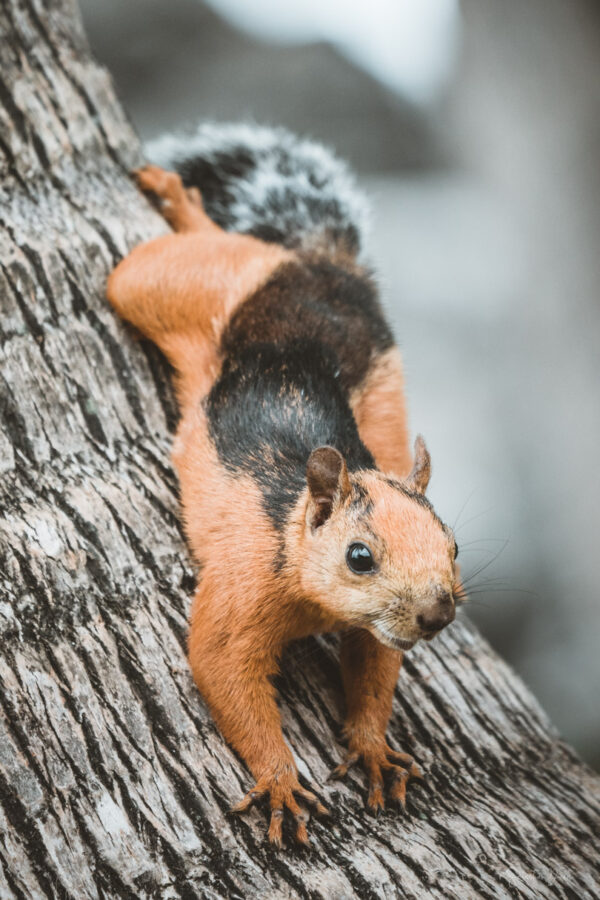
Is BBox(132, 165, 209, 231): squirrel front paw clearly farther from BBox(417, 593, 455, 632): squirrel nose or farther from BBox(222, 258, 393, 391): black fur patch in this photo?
BBox(417, 593, 455, 632): squirrel nose

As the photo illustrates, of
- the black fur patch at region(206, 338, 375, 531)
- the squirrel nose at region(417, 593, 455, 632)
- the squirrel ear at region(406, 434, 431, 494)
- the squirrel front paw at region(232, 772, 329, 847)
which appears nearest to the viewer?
the squirrel nose at region(417, 593, 455, 632)

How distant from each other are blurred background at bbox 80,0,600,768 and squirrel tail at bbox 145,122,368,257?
4.06 meters

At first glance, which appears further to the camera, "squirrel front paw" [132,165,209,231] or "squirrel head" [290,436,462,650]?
"squirrel front paw" [132,165,209,231]

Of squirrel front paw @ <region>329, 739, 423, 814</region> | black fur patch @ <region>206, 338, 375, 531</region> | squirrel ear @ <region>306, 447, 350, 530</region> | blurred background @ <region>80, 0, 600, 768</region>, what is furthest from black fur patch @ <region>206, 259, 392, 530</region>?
blurred background @ <region>80, 0, 600, 768</region>

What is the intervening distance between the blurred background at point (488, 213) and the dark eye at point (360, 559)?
6226 millimetres

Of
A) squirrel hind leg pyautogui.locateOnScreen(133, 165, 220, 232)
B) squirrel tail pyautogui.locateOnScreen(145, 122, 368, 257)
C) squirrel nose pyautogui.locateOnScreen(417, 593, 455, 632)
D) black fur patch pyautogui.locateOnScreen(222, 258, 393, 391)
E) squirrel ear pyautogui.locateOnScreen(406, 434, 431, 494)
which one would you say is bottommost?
squirrel nose pyautogui.locateOnScreen(417, 593, 455, 632)

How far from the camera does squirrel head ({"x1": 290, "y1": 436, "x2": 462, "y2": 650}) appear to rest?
8.16ft

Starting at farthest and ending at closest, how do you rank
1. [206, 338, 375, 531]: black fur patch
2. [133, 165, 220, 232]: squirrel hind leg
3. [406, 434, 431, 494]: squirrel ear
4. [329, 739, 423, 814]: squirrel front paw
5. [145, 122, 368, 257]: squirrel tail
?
1. [145, 122, 368, 257]: squirrel tail
2. [133, 165, 220, 232]: squirrel hind leg
3. [206, 338, 375, 531]: black fur patch
4. [406, 434, 431, 494]: squirrel ear
5. [329, 739, 423, 814]: squirrel front paw

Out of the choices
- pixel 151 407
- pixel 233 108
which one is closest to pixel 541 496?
pixel 233 108

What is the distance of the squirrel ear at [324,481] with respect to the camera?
273 centimetres

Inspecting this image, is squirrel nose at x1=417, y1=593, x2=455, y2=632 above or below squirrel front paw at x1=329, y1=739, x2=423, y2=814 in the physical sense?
above


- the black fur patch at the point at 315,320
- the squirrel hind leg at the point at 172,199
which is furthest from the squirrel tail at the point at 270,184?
the black fur patch at the point at 315,320

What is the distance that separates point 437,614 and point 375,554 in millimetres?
286

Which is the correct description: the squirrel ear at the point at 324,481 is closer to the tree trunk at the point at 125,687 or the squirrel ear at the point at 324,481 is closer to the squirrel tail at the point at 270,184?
the tree trunk at the point at 125,687
